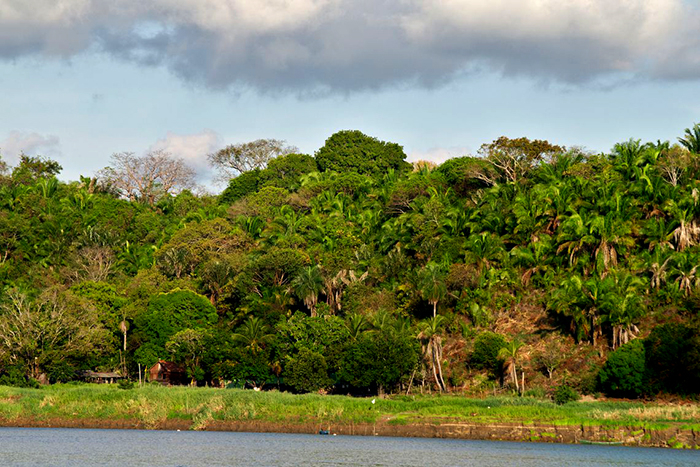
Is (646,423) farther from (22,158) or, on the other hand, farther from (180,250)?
(22,158)

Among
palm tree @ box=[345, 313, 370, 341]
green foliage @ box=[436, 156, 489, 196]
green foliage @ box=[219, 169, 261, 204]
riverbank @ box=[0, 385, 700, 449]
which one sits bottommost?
riverbank @ box=[0, 385, 700, 449]

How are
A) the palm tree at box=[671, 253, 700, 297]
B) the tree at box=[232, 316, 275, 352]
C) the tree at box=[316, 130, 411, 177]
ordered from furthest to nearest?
the tree at box=[316, 130, 411, 177]
the tree at box=[232, 316, 275, 352]
the palm tree at box=[671, 253, 700, 297]

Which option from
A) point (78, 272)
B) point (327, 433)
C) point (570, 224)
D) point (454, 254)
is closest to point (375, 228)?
point (454, 254)

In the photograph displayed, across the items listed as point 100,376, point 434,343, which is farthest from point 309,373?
point 100,376

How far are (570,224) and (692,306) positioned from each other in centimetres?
1480

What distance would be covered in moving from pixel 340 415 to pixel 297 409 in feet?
9.90

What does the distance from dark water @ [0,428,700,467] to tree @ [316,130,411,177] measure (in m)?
74.8

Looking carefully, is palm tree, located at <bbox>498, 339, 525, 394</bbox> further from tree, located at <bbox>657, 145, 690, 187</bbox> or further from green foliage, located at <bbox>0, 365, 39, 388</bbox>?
green foliage, located at <bbox>0, 365, 39, 388</bbox>

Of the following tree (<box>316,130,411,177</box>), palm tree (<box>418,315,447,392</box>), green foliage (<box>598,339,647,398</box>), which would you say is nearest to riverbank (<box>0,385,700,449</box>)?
green foliage (<box>598,339,647,398</box>)

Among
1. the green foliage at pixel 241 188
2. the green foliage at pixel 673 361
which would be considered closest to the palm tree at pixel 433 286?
the green foliage at pixel 673 361

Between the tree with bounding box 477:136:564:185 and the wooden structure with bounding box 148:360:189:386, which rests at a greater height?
the tree with bounding box 477:136:564:185

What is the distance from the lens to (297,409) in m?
62.3

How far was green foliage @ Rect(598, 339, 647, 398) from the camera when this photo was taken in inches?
2820

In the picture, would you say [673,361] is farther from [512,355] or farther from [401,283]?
[401,283]
